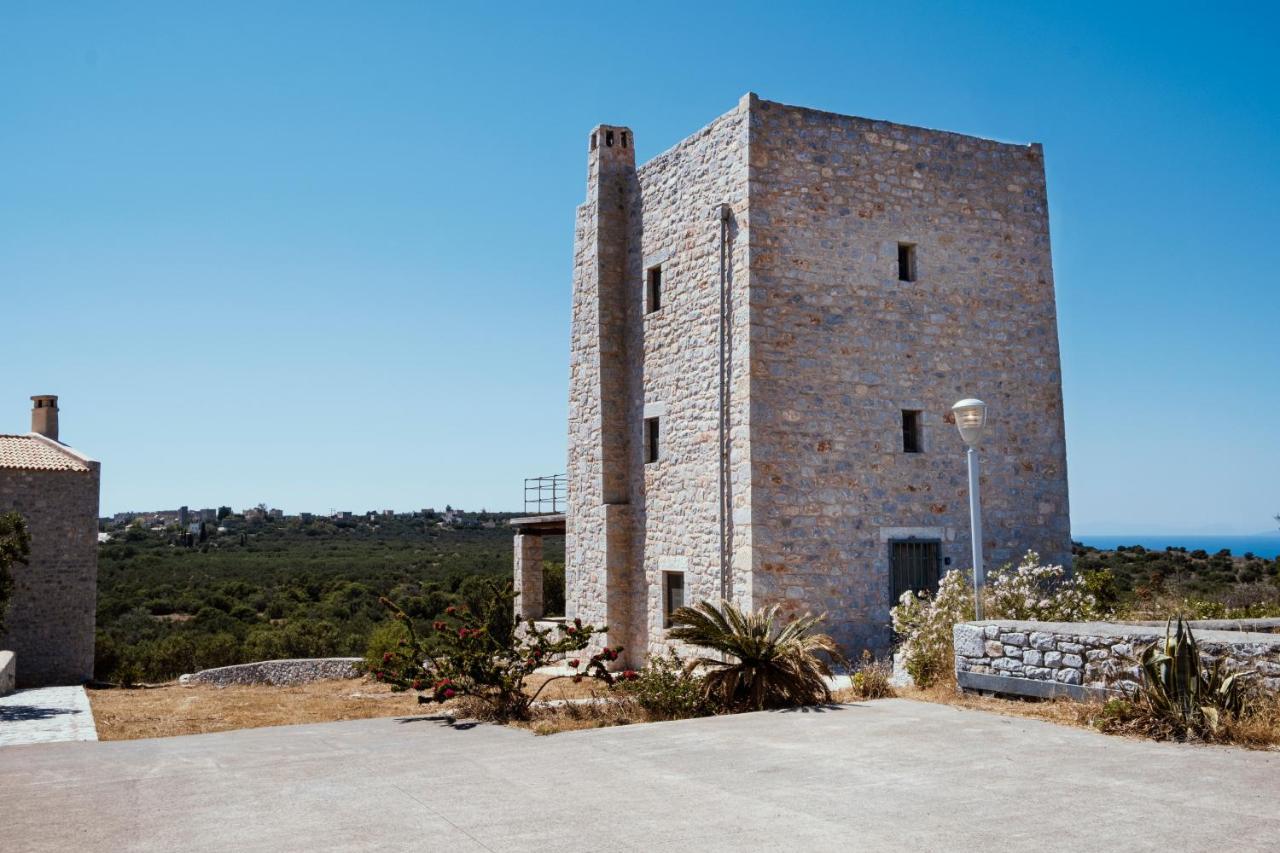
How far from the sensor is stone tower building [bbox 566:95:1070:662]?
16219mm

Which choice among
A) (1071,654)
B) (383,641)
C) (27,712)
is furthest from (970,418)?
(383,641)

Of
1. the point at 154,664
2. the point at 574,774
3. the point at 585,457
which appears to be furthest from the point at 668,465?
the point at 154,664

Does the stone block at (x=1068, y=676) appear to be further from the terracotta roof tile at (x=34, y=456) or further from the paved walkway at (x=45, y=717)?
the terracotta roof tile at (x=34, y=456)

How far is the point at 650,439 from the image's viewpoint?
18969mm

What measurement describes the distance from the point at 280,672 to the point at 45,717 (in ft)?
31.4

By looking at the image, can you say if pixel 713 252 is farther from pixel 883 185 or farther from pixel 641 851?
pixel 641 851

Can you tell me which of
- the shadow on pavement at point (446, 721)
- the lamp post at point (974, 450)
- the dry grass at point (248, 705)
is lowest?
the dry grass at point (248, 705)

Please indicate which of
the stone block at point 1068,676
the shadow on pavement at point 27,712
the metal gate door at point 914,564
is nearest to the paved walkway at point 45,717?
the shadow on pavement at point 27,712

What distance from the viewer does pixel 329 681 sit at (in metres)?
21.3

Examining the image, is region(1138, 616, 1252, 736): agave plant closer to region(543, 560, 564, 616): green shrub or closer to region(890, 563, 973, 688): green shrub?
region(890, 563, 973, 688): green shrub

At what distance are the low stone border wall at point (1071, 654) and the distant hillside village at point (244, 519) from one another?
68125mm

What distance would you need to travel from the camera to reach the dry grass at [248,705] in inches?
500

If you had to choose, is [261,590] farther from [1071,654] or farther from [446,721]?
[1071,654]

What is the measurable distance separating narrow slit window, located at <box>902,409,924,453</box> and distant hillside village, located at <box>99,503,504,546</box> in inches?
2486
